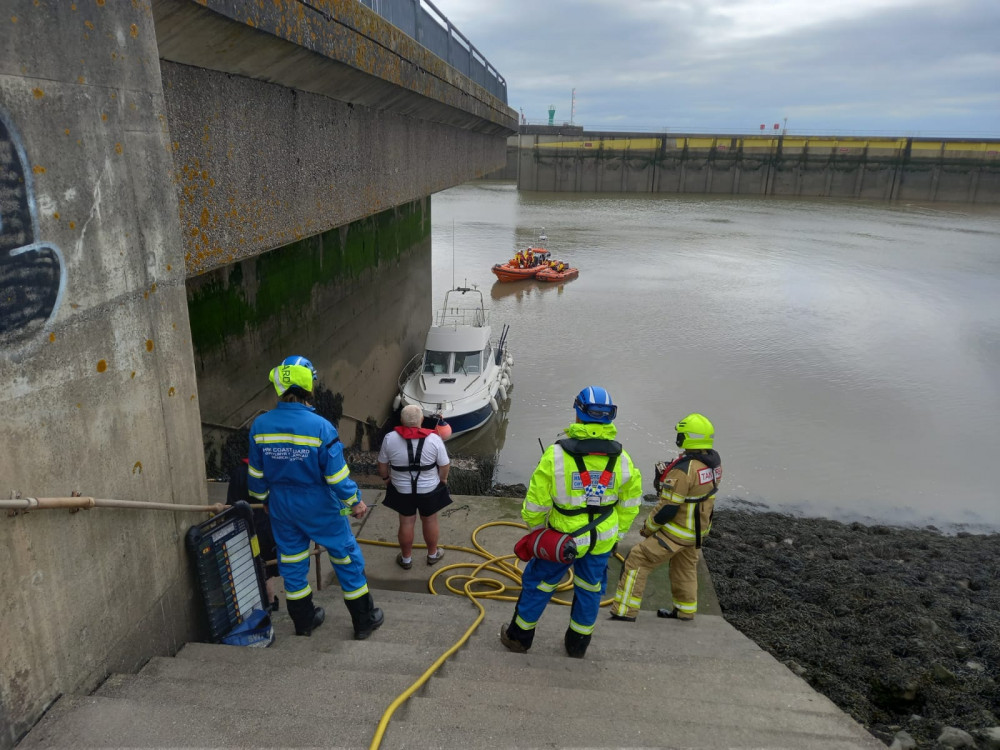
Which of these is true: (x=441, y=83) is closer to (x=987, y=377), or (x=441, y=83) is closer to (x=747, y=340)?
(x=747, y=340)

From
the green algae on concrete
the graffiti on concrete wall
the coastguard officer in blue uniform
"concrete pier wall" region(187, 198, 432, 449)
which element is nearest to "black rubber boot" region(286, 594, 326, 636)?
the coastguard officer in blue uniform

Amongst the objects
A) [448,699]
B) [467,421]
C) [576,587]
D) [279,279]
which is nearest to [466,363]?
[467,421]

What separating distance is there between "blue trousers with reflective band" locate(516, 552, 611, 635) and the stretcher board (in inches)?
59.5

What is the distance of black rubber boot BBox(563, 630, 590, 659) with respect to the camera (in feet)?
12.9

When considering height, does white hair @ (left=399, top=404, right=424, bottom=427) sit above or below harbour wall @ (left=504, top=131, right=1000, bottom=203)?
below

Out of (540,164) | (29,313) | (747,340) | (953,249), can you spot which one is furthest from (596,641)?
(540,164)

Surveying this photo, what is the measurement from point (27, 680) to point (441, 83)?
7.32 metres

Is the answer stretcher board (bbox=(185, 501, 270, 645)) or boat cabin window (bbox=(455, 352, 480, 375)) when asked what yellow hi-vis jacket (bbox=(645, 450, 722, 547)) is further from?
boat cabin window (bbox=(455, 352, 480, 375))

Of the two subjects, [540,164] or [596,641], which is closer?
Answer: [596,641]

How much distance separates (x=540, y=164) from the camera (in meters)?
64.9

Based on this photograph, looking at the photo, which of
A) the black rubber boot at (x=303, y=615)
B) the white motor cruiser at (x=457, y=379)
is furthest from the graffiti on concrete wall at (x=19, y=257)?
the white motor cruiser at (x=457, y=379)

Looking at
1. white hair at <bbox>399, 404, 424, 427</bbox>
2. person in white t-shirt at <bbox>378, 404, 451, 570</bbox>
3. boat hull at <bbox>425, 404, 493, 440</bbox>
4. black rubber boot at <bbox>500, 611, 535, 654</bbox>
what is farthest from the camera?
boat hull at <bbox>425, 404, 493, 440</bbox>

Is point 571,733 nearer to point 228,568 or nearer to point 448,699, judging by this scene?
point 448,699

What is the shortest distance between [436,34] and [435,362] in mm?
7101
